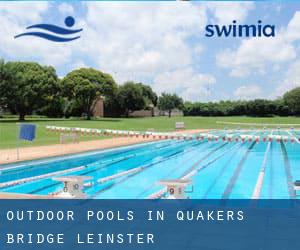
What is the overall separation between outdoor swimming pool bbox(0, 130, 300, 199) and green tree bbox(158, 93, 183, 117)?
51503 millimetres

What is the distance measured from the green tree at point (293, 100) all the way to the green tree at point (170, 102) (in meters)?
18.7

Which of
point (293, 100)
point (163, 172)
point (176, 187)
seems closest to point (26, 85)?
point (163, 172)

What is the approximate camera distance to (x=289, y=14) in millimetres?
12969

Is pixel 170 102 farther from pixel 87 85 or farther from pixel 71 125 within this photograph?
pixel 71 125

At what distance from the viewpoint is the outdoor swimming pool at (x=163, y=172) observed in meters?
8.80

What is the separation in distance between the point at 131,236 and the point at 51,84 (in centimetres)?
4103

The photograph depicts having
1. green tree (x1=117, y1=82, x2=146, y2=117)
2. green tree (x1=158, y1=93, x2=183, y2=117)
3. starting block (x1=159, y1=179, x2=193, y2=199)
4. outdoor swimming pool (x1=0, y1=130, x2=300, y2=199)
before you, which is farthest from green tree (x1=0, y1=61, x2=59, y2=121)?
starting block (x1=159, y1=179, x2=193, y2=199)

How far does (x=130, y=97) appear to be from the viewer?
56875 millimetres

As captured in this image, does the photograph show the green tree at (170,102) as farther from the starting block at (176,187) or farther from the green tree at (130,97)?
the starting block at (176,187)

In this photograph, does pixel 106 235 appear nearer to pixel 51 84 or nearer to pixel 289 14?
pixel 289 14

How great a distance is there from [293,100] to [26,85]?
3868 cm

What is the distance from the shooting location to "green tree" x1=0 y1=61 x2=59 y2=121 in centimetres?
3909

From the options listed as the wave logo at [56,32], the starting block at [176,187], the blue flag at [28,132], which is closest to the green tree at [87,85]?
the wave logo at [56,32]

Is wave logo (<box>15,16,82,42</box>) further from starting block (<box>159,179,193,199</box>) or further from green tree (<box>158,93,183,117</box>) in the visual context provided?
green tree (<box>158,93,183,117</box>)
